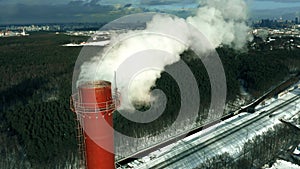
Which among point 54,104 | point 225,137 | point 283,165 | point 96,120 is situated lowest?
point 283,165

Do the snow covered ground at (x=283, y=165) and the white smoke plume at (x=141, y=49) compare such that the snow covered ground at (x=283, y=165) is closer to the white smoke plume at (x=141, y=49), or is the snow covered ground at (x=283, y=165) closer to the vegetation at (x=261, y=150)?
the vegetation at (x=261, y=150)

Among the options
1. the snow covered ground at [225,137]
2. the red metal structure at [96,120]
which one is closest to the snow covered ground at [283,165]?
the snow covered ground at [225,137]

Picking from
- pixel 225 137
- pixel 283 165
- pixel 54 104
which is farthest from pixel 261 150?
pixel 54 104

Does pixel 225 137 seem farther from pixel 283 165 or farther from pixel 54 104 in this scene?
pixel 54 104

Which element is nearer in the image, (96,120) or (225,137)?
(96,120)

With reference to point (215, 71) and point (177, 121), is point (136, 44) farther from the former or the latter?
point (215, 71)

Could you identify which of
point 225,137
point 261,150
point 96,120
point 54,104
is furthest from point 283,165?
point 54,104

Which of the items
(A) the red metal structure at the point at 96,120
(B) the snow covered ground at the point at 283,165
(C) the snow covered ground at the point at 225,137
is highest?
(A) the red metal structure at the point at 96,120

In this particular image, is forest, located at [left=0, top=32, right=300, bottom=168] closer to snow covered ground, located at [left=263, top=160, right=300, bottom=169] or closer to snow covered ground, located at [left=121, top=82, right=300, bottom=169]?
snow covered ground, located at [left=121, top=82, right=300, bottom=169]

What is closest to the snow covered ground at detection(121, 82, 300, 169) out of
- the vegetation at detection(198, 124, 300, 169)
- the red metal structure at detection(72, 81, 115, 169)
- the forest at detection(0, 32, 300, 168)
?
the vegetation at detection(198, 124, 300, 169)

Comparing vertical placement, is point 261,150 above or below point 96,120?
below
